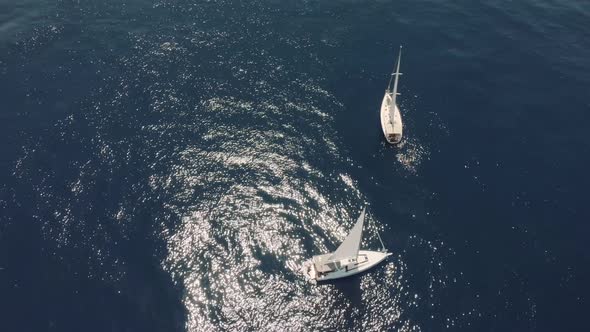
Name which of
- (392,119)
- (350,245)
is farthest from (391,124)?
(350,245)

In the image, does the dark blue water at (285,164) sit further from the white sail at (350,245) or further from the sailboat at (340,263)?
the white sail at (350,245)

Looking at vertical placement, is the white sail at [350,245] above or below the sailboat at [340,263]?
above

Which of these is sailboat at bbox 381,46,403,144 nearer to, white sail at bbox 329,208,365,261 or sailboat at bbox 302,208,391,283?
sailboat at bbox 302,208,391,283

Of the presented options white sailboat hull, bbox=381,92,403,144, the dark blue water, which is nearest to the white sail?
the dark blue water

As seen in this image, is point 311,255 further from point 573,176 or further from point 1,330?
point 573,176

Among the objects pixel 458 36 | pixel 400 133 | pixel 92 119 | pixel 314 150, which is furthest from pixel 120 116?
pixel 458 36

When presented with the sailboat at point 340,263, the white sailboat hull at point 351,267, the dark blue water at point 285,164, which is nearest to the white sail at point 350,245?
the sailboat at point 340,263

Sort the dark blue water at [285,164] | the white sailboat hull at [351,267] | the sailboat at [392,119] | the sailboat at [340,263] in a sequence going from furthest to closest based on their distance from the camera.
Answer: the sailboat at [392,119]
the white sailboat hull at [351,267]
the dark blue water at [285,164]
the sailboat at [340,263]

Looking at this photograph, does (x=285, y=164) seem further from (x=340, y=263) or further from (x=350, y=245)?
(x=350, y=245)
